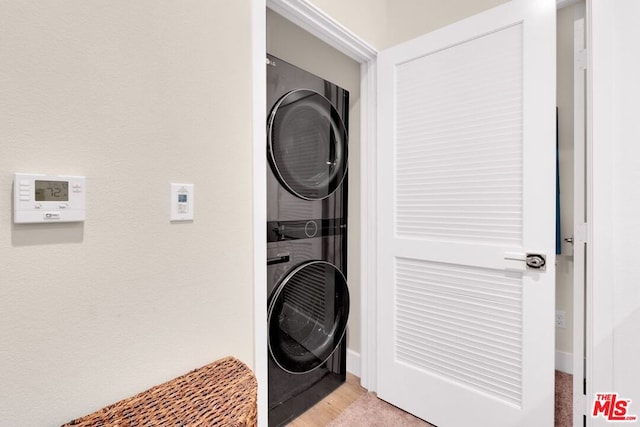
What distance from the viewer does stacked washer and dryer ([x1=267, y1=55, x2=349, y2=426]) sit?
55.9 inches

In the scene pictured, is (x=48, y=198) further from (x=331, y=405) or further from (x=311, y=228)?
(x=331, y=405)

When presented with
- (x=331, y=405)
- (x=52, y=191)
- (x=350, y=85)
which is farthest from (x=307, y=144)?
(x=331, y=405)

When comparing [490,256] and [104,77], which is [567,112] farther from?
[104,77]

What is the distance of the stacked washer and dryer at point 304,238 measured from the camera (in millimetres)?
1420

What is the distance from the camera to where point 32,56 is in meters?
0.73

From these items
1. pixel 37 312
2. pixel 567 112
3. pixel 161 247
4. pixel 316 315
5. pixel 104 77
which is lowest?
pixel 316 315

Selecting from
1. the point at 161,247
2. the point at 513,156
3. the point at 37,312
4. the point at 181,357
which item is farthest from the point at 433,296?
the point at 37,312

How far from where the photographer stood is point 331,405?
5.66 feet

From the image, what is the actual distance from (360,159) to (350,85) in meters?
0.53

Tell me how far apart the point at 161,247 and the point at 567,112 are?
2.62 meters

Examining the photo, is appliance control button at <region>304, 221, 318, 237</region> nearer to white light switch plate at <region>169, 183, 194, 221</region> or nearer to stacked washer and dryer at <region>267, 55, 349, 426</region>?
stacked washer and dryer at <region>267, 55, 349, 426</region>

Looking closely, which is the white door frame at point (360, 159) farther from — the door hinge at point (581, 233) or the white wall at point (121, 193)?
the door hinge at point (581, 233)

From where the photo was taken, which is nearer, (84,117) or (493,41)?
(84,117)

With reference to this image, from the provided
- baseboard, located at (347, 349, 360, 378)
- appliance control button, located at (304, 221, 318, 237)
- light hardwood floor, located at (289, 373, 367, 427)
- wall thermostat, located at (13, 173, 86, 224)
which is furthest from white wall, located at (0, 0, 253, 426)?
baseboard, located at (347, 349, 360, 378)
